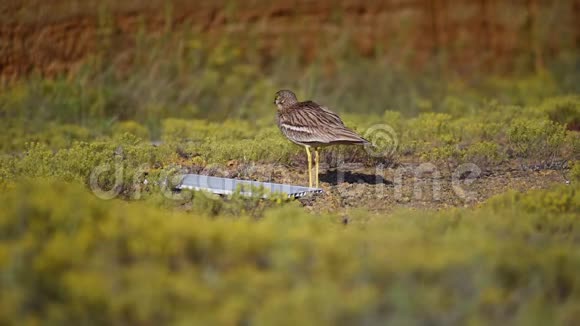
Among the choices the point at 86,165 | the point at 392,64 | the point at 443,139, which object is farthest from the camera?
the point at 392,64

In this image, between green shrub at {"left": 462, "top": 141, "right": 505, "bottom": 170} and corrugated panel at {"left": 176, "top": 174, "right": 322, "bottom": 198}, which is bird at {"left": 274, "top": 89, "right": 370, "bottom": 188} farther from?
green shrub at {"left": 462, "top": 141, "right": 505, "bottom": 170}

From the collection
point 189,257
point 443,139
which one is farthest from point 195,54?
point 189,257

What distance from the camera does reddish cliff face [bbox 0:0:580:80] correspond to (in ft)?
44.5

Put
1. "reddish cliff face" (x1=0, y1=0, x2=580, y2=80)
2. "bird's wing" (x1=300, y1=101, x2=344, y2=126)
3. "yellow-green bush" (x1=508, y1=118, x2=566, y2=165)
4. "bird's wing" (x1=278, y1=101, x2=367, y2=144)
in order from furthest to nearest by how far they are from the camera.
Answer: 1. "reddish cliff face" (x1=0, y1=0, x2=580, y2=80)
2. "yellow-green bush" (x1=508, y1=118, x2=566, y2=165)
3. "bird's wing" (x1=300, y1=101, x2=344, y2=126)
4. "bird's wing" (x1=278, y1=101, x2=367, y2=144)

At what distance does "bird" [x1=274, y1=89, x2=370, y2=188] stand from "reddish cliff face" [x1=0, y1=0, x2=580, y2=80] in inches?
263

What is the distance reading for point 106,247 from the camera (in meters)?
4.12

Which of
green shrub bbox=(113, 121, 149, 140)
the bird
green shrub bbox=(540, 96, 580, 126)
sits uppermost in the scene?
green shrub bbox=(540, 96, 580, 126)

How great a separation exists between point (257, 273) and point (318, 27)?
1202 cm

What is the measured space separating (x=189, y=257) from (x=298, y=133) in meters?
3.38

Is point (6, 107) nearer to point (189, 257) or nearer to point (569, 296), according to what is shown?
point (189, 257)

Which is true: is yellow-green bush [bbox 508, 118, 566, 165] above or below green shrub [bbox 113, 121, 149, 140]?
below

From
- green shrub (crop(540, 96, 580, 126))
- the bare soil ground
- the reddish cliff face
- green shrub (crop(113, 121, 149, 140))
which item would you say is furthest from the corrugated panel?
the reddish cliff face

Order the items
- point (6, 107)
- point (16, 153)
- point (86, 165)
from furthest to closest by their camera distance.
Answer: point (6, 107) < point (16, 153) < point (86, 165)

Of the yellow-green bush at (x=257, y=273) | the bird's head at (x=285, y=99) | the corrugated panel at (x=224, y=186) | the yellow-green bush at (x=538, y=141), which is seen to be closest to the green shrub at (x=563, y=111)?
the yellow-green bush at (x=538, y=141)
